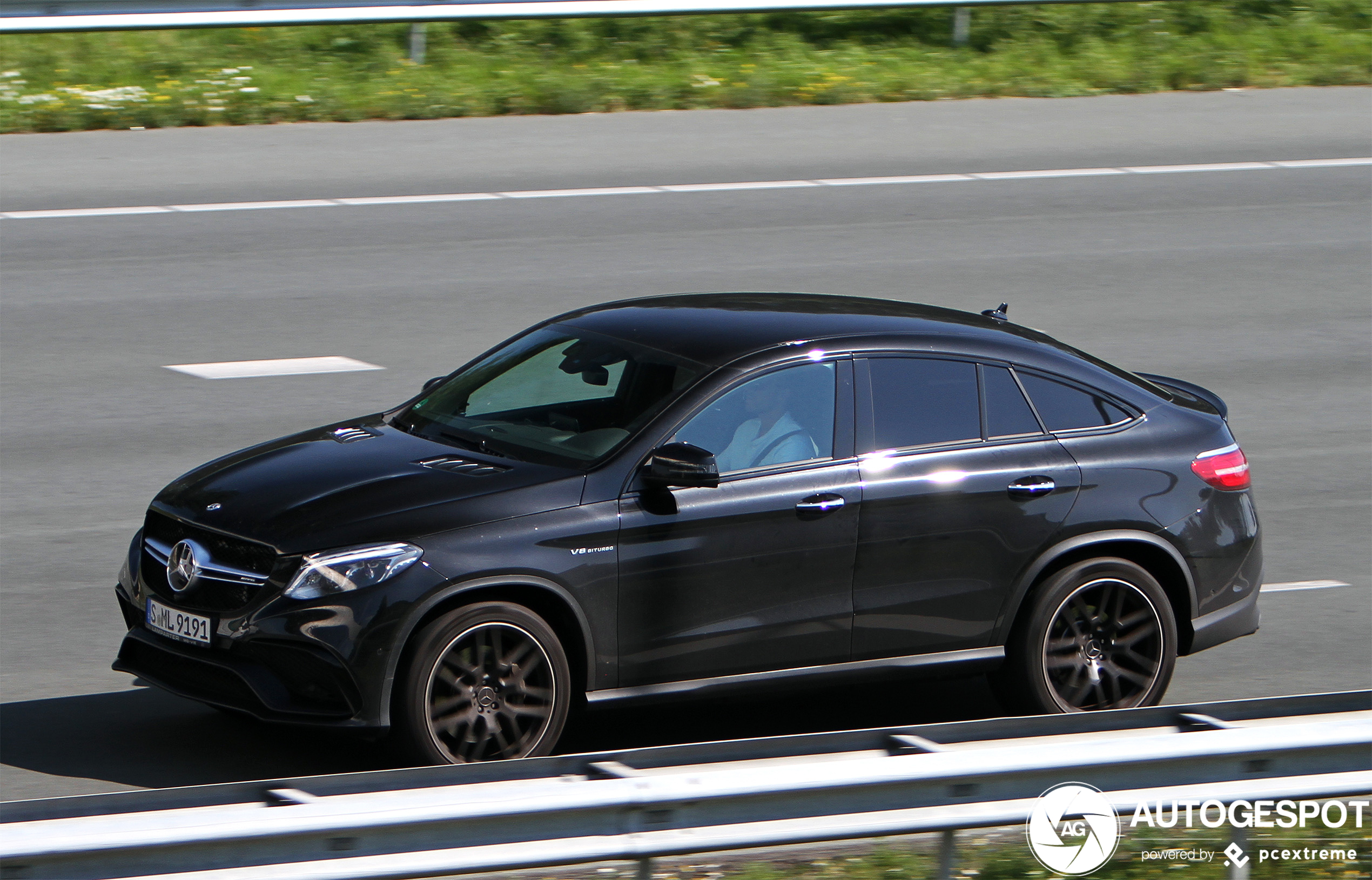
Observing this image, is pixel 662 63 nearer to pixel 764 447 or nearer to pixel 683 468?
pixel 764 447

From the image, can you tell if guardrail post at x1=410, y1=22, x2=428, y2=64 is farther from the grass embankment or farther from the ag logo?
the ag logo

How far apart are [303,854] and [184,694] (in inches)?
83.8

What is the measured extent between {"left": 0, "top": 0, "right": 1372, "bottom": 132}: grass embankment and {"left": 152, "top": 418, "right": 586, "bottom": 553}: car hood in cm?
1076

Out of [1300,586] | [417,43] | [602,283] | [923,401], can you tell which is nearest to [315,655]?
[923,401]

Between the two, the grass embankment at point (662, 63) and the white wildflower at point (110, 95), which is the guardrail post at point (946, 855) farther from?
the white wildflower at point (110, 95)

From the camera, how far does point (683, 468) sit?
6.59 meters

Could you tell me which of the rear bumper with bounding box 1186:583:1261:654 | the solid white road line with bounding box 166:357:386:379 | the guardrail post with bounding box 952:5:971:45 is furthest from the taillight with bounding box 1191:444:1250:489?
the guardrail post with bounding box 952:5:971:45

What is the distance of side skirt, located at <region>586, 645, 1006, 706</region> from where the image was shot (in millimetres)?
6680

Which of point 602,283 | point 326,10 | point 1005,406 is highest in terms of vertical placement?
point 326,10

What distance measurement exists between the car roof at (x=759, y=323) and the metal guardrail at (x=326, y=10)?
1119cm

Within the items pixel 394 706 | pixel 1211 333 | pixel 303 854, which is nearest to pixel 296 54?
pixel 1211 333

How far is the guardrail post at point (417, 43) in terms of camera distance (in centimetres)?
1875

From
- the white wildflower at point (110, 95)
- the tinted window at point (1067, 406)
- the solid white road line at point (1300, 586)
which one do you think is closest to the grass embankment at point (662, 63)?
the white wildflower at point (110, 95)

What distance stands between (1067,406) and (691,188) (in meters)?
8.99
